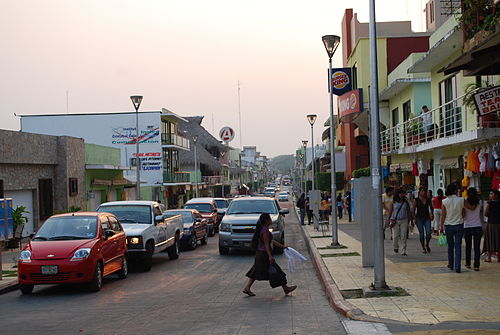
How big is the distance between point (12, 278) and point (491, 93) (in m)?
11.9

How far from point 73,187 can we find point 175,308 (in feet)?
73.8

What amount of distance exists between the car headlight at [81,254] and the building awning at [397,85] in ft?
60.2

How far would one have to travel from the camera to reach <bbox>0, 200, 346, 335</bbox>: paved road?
28.7 feet

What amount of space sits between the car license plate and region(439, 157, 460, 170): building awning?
534 inches

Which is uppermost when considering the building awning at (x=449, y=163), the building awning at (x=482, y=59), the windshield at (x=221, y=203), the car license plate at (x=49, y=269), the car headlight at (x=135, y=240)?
the building awning at (x=482, y=59)

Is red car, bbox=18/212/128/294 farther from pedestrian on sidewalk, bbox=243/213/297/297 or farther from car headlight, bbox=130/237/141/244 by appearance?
pedestrian on sidewalk, bbox=243/213/297/297

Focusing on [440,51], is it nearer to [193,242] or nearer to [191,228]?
[191,228]

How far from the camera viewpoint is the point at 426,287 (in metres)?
10.8

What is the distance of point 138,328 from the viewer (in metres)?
8.79

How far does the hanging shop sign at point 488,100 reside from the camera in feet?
41.1

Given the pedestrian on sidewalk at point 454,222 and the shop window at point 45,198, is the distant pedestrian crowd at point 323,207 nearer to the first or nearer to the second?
the pedestrian on sidewalk at point 454,222

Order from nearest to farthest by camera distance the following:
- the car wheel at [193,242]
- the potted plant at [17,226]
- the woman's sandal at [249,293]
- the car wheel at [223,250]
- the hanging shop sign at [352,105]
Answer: the woman's sandal at [249,293] → the car wheel at [223,250] → the car wheel at [193,242] → the potted plant at [17,226] → the hanging shop sign at [352,105]

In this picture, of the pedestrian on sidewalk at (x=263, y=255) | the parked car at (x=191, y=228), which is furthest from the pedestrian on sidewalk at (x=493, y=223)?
the parked car at (x=191, y=228)

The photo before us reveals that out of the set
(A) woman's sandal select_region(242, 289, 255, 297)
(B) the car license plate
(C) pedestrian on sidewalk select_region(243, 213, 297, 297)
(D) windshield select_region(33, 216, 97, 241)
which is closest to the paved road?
(A) woman's sandal select_region(242, 289, 255, 297)
